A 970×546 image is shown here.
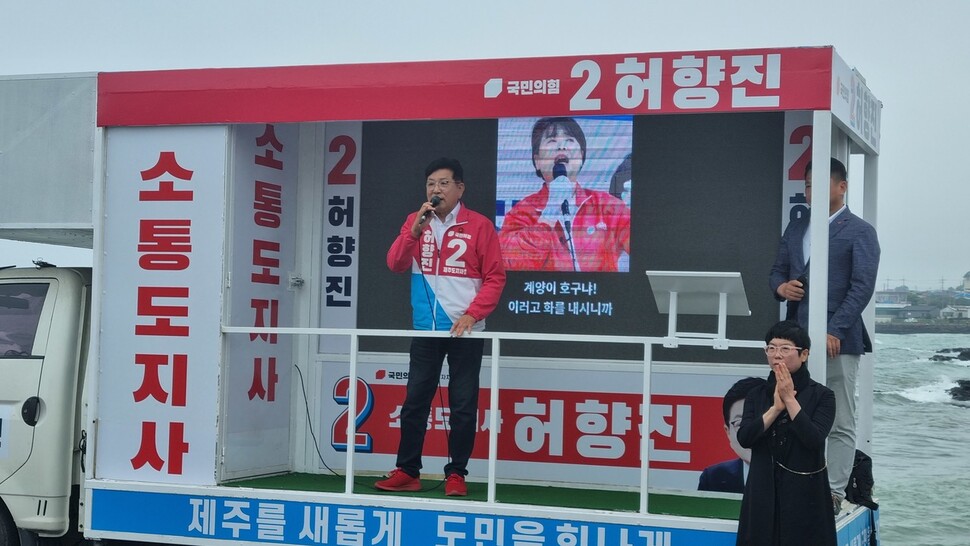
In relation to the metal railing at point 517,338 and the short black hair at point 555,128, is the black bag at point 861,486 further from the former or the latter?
the short black hair at point 555,128

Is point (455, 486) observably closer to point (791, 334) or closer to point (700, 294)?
point (700, 294)

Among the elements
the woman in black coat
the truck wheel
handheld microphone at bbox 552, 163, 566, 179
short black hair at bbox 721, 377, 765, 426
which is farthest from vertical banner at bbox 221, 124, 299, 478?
the woman in black coat

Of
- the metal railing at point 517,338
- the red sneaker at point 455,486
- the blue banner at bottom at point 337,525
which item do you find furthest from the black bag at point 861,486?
the red sneaker at point 455,486

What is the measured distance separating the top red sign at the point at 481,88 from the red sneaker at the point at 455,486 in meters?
1.87

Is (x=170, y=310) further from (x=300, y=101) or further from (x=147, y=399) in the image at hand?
(x=300, y=101)

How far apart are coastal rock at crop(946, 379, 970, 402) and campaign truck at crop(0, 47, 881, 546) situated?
52.3ft

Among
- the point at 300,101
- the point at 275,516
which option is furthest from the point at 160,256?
the point at 275,516

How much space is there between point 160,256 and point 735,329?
3.26m

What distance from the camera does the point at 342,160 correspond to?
7.20 metres

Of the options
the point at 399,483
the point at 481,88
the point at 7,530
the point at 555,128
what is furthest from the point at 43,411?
the point at 555,128

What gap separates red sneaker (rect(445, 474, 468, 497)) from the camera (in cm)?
599

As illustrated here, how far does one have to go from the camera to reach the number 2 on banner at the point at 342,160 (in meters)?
7.19

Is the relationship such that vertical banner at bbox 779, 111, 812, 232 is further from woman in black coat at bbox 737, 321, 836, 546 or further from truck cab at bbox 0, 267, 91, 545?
truck cab at bbox 0, 267, 91, 545

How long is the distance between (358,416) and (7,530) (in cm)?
208
